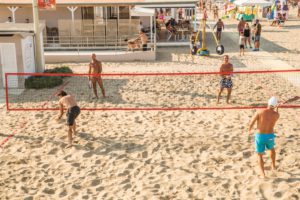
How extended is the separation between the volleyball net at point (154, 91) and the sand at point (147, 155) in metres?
0.11

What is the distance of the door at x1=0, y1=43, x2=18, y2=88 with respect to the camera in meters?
14.3

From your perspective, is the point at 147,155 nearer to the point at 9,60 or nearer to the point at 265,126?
the point at 265,126

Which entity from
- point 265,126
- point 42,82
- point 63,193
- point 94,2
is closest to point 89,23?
point 94,2

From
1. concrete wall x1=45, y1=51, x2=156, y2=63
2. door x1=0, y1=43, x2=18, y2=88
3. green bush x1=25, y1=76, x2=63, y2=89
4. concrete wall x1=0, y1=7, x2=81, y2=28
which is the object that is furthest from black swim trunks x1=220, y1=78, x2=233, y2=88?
concrete wall x1=0, y1=7, x2=81, y2=28

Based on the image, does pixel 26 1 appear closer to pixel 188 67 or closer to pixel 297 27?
pixel 188 67

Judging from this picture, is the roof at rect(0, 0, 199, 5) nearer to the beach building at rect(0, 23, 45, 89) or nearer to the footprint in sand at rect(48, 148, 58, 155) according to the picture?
the beach building at rect(0, 23, 45, 89)

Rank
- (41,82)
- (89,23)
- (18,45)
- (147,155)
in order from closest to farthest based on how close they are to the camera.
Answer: (147,155) < (41,82) < (18,45) < (89,23)

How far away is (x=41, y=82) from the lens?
1421 centimetres

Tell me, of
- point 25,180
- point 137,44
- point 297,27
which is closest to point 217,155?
point 25,180

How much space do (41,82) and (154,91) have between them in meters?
3.88

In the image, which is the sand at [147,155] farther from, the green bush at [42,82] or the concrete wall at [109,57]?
the concrete wall at [109,57]

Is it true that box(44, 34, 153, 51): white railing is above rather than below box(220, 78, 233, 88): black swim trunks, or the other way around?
above

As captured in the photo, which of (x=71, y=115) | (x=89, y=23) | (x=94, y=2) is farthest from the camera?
(x=89, y=23)

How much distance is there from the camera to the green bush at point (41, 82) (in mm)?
14188
